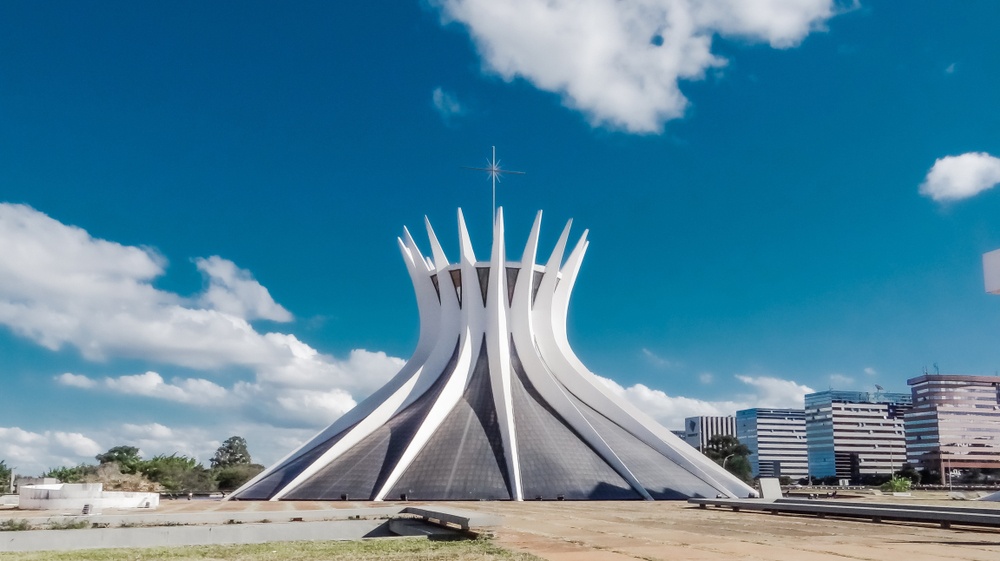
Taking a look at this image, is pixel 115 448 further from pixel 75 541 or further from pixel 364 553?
pixel 364 553

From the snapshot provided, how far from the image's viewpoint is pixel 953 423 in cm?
12181

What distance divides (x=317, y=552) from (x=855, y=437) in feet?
457

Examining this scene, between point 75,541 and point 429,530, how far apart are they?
5.80m

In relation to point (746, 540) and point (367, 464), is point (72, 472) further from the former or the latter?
point (746, 540)

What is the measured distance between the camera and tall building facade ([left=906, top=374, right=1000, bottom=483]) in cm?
11969

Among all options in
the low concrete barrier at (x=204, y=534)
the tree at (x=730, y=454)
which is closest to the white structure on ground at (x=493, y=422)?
the low concrete barrier at (x=204, y=534)

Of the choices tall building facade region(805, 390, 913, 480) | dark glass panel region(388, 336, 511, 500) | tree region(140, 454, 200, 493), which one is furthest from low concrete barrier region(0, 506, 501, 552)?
tall building facade region(805, 390, 913, 480)

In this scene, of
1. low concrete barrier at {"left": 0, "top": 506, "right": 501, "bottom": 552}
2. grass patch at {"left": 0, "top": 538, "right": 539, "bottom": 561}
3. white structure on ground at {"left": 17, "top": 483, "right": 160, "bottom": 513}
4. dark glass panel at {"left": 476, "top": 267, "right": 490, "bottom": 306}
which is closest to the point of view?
grass patch at {"left": 0, "top": 538, "right": 539, "bottom": 561}

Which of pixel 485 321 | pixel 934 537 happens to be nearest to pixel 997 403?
pixel 485 321

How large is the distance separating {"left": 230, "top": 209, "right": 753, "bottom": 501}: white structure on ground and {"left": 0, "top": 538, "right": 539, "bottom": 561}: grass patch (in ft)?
61.4

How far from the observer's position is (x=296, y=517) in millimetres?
17781

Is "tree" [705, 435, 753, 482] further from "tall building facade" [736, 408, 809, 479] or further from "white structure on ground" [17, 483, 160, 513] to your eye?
"tall building facade" [736, 408, 809, 479]

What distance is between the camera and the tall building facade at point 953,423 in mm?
119688

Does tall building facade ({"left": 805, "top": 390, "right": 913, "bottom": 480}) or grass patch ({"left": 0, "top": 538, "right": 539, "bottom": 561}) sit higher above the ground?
tall building facade ({"left": 805, "top": 390, "right": 913, "bottom": 480})
